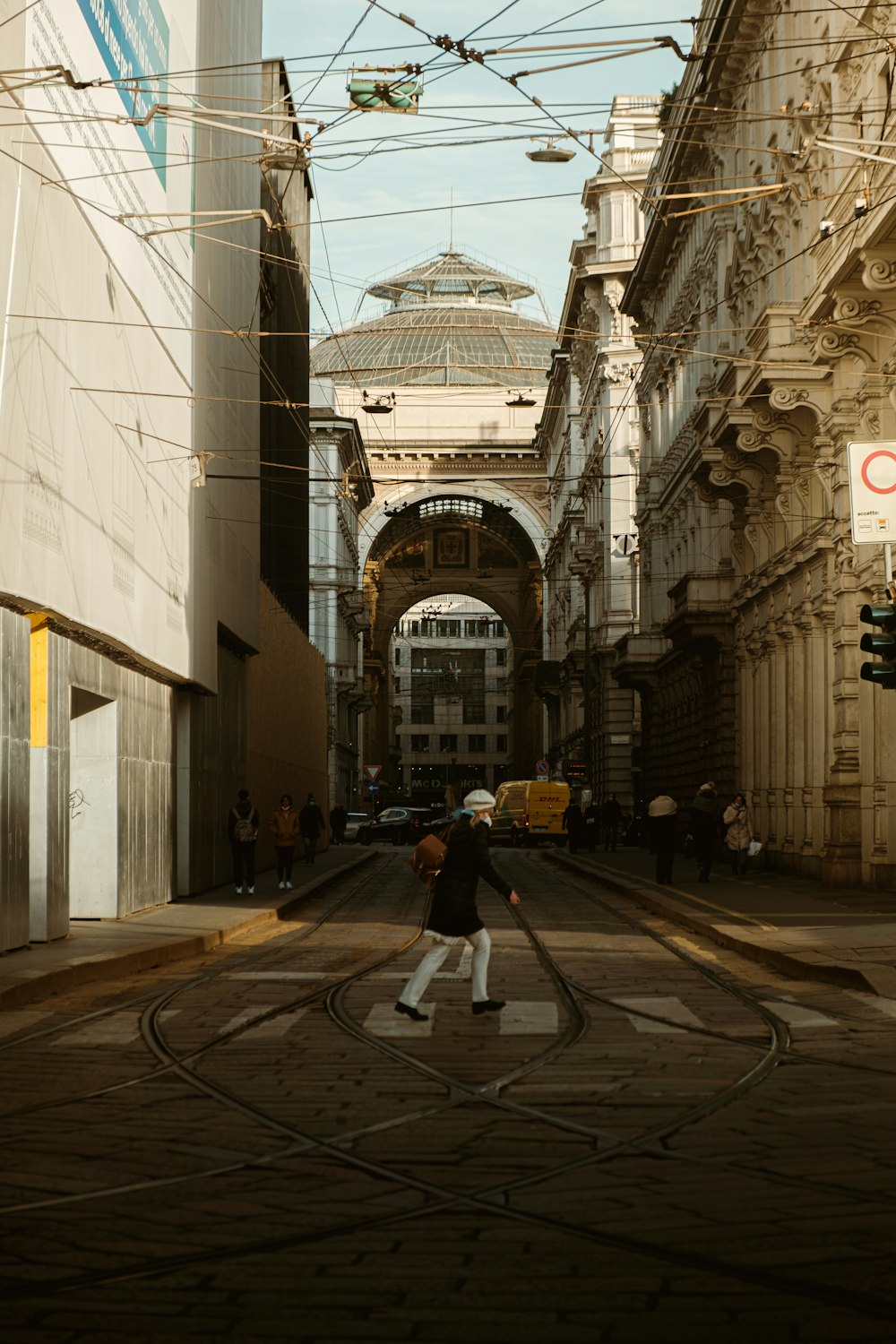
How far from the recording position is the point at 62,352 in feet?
57.4

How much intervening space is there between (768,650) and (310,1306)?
2949 centimetres

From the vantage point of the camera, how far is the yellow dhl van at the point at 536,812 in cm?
5859

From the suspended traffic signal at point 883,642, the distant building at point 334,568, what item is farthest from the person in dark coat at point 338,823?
the suspended traffic signal at point 883,642

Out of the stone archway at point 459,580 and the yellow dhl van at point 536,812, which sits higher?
the stone archway at point 459,580

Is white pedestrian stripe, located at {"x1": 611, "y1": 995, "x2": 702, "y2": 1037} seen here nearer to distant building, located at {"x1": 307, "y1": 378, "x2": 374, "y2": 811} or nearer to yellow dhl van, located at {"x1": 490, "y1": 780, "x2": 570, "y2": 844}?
yellow dhl van, located at {"x1": 490, "y1": 780, "x2": 570, "y2": 844}

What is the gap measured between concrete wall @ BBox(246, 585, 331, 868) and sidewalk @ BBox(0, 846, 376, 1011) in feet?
23.0

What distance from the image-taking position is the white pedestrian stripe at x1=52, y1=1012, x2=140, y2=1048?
1099 centimetres

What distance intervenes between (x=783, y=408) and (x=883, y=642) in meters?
10.9

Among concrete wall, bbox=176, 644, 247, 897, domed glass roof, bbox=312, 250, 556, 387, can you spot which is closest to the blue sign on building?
concrete wall, bbox=176, 644, 247, 897

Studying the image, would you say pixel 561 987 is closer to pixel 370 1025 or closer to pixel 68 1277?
pixel 370 1025

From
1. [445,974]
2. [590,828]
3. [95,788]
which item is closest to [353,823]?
[590,828]

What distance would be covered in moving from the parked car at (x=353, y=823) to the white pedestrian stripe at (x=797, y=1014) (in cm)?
5319

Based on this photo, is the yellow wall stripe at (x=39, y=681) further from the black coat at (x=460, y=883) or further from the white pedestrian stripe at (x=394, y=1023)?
the black coat at (x=460, y=883)

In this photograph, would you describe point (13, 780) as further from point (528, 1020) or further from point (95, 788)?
point (528, 1020)
